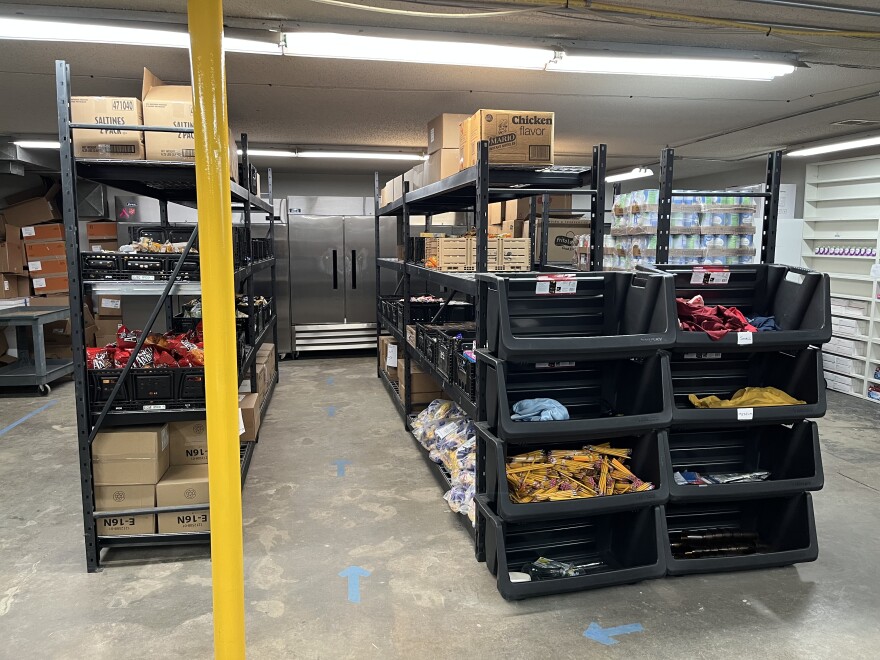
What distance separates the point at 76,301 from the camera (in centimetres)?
283

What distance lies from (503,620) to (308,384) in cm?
485

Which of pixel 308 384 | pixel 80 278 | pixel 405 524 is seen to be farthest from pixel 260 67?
pixel 308 384

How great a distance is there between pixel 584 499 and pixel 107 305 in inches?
262

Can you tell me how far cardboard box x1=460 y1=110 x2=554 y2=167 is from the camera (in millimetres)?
3244

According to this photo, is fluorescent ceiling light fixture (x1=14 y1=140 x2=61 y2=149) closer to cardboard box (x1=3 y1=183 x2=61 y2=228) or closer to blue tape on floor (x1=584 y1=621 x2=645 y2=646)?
cardboard box (x1=3 y1=183 x2=61 y2=228)

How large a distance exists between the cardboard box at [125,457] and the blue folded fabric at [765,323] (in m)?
3.25

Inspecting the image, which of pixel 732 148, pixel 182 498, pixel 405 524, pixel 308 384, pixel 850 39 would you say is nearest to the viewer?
pixel 182 498

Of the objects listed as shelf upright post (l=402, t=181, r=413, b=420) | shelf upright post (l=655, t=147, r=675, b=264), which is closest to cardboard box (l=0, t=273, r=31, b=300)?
shelf upright post (l=402, t=181, r=413, b=420)

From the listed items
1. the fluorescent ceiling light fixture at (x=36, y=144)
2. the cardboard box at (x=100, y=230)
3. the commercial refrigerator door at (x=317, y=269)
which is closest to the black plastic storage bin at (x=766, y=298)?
the commercial refrigerator door at (x=317, y=269)

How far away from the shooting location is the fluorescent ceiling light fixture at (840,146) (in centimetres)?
711

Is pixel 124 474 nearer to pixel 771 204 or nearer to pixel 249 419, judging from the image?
pixel 249 419

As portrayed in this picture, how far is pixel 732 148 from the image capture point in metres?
8.08

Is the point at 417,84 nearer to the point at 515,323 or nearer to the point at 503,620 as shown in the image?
the point at 515,323

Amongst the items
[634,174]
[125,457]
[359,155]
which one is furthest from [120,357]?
[634,174]
